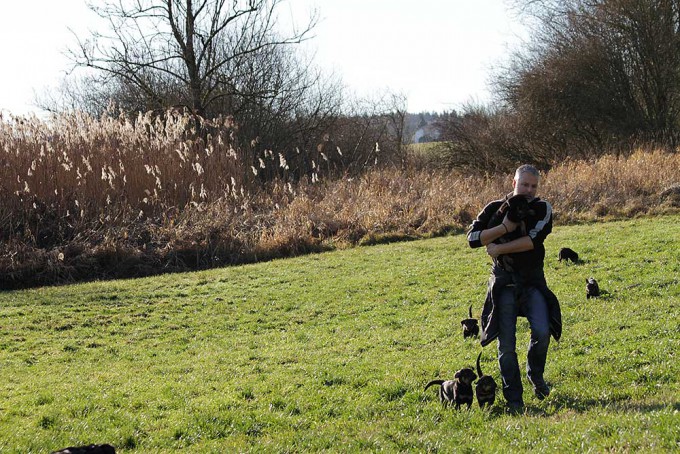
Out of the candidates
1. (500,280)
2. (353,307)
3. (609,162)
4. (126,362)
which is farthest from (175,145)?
(500,280)

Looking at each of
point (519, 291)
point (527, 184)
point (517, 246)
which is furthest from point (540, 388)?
point (527, 184)

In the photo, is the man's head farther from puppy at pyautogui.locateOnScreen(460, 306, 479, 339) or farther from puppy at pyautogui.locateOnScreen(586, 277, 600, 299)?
puppy at pyautogui.locateOnScreen(586, 277, 600, 299)

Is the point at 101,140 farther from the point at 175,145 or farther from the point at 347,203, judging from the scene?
the point at 347,203

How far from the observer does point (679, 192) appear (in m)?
17.7

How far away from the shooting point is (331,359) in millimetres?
8227

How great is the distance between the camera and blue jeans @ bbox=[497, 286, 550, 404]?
589cm

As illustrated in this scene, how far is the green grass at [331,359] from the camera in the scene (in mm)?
5594

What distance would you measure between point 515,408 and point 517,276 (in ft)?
3.47

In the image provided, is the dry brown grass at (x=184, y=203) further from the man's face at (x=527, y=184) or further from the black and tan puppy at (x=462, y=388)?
the man's face at (x=527, y=184)

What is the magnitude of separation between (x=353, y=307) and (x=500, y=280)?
17.5ft

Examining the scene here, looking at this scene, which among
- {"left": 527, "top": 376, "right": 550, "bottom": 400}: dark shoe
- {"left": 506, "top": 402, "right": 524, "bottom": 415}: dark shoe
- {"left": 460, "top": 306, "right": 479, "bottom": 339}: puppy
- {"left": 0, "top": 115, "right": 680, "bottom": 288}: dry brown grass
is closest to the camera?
{"left": 506, "top": 402, "right": 524, "bottom": 415}: dark shoe

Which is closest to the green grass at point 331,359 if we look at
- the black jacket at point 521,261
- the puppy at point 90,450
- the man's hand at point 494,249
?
the black jacket at point 521,261

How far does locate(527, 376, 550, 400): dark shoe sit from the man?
20 centimetres

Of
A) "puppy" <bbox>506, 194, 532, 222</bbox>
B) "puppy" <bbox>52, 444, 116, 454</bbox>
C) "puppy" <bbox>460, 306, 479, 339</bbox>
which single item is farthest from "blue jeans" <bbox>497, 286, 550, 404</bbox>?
"puppy" <bbox>52, 444, 116, 454</bbox>
